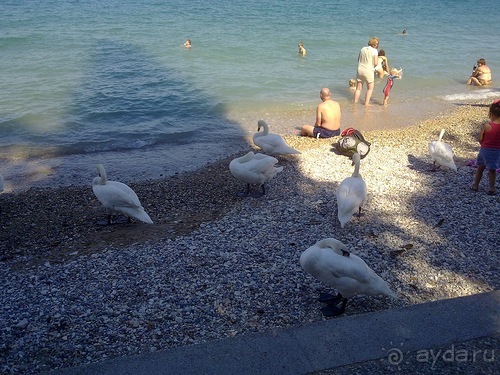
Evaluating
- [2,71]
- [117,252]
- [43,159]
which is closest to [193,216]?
[117,252]

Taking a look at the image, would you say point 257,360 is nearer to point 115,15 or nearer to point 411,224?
point 411,224

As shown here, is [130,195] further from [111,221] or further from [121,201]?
[111,221]

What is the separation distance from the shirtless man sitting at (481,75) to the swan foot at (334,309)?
1695 centimetres

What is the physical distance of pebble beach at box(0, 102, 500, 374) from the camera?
5090 mm

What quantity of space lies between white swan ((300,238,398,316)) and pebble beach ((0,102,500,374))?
29cm

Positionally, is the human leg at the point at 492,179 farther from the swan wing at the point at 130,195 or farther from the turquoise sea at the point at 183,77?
the turquoise sea at the point at 183,77

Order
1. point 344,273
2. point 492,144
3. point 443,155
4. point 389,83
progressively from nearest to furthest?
point 344,273
point 492,144
point 443,155
point 389,83

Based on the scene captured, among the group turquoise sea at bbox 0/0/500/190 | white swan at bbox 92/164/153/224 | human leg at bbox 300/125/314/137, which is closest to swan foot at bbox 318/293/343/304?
white swan at bbox 92/164/153/224

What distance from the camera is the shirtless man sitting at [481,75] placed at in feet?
63.1

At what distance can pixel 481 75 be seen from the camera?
63.4 ft

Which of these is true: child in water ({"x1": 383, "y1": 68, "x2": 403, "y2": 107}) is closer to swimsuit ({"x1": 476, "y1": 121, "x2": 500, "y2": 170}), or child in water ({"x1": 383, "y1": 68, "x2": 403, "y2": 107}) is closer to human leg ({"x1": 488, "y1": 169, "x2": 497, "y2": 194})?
swimsuit ({"x1": 476, "y1": 121, "x2": 500, "y2": 170})

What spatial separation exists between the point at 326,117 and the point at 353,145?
74.3 inches

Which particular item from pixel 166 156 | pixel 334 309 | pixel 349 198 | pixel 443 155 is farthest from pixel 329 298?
pixel 166 156

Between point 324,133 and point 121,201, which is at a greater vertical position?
point 121,201
